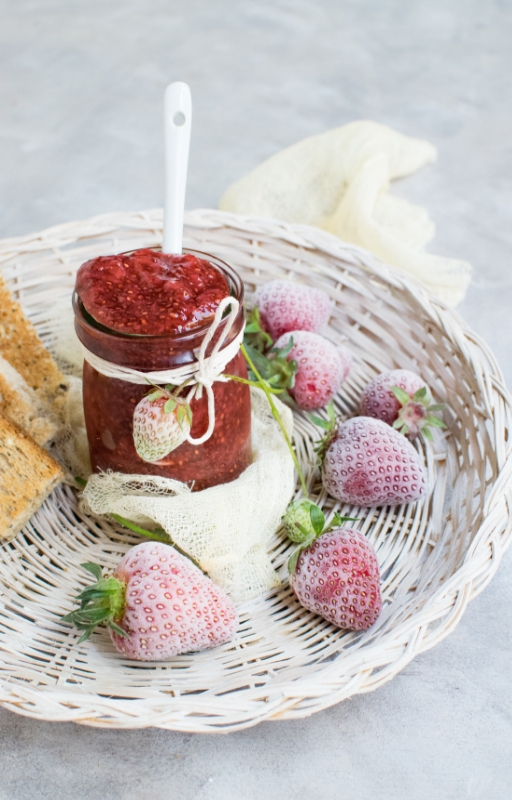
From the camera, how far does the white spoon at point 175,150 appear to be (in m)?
1.17

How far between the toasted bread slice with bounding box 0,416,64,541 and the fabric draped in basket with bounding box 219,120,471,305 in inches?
44.2

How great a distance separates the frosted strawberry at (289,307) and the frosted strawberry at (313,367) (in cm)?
4

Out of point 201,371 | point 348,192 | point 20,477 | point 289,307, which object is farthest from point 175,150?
point 348,192

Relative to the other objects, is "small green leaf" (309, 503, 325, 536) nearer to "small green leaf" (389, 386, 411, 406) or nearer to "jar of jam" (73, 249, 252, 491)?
"jar of jam" (73, 249, 252, 491)

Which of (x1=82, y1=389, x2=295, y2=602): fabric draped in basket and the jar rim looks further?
(x1=82, y1=389, x2=295, y2=602): fabric draped in basket

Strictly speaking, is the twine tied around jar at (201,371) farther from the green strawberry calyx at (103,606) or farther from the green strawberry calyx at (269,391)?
the green strawberry calyx at (103,606)

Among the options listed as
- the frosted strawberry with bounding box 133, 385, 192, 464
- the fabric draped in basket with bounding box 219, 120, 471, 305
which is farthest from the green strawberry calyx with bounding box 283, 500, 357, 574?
the fabric draped in basket with bounding box 219, 120, 471, 305

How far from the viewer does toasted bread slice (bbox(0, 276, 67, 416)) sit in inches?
58.4

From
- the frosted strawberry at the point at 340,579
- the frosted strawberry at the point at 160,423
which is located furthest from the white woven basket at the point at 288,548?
the frosted strawberry at the point at 160,423

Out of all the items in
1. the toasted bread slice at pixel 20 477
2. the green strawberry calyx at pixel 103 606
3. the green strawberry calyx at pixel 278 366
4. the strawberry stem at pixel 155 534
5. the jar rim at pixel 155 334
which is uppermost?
the jar rim at pixel 155 334

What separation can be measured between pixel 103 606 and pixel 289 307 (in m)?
0.73

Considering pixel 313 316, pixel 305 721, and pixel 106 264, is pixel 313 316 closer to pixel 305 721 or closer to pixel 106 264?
pixel 106 264

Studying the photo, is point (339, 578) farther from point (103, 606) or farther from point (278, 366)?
point (278, 366)

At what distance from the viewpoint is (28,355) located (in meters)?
1.50
